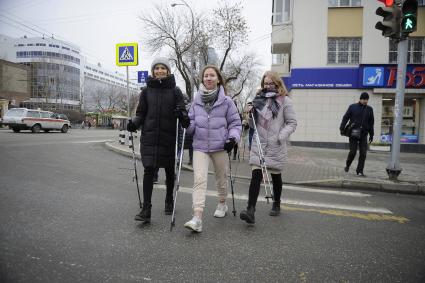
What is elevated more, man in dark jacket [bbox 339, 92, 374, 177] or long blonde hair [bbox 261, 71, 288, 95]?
long blonde hair [bbox 261, 71, 288, 95]

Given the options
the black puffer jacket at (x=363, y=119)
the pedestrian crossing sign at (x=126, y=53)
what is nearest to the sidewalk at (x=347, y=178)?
the black puffer jacket at (x=363, y=119)

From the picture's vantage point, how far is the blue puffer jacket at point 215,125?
12.9 ft

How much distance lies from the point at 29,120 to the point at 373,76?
22.7 meters

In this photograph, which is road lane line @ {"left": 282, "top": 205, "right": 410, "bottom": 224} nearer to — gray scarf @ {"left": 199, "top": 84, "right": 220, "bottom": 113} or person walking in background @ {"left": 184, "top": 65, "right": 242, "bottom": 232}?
person walking in background @ {"left": 184, "top": 65, "right": 242, "bottom": 232}

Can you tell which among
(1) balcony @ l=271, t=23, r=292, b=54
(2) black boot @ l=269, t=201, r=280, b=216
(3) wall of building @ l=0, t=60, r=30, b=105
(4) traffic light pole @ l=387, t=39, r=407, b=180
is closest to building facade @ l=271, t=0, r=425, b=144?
(1) balcony @ l=271, t=23, r=292, b=54

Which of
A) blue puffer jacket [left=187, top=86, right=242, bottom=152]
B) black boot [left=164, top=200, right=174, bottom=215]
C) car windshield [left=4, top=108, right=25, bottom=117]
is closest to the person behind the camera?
blue puffer jacket [left=187, top=86, right=242, bottom=152]

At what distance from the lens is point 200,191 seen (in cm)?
383

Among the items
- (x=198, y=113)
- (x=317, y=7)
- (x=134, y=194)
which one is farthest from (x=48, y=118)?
(x=198, y=113)

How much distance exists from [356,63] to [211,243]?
54.0ft

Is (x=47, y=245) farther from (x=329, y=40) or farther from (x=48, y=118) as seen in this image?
(x=48, y=118)

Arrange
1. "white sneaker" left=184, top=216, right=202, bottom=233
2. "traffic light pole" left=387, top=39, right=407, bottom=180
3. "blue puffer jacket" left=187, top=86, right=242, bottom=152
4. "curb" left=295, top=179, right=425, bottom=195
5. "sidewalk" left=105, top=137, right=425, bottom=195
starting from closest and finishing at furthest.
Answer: "white sneaker" left=184, top=216, right=202, bottom=233 < "blue puffer jacket" left=187, top=86, right=242, bottom=152 < "curb" left=295, top=179, right=425, bottom=195 < "sidewalk" left=105, top=137, right=425, bottom=195 < "traffic light pole" left=387, top=39, right=407, bottom=180

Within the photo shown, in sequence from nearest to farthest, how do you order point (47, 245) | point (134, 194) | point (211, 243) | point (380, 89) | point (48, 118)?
point (47, 245)
point (211, 243)
point (134, 194)
point (380, 89)
point (48, 118)

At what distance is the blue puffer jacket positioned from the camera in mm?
3930

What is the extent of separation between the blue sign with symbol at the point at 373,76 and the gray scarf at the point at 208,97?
1498cm
